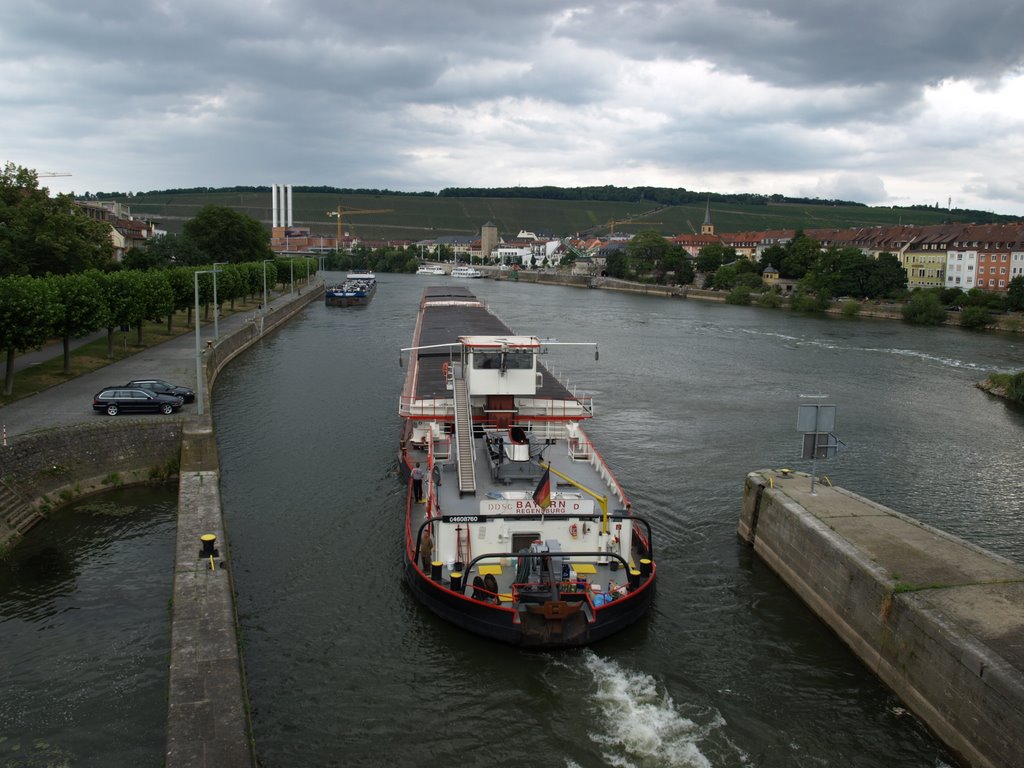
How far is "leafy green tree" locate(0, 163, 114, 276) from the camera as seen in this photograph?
50.2 meters

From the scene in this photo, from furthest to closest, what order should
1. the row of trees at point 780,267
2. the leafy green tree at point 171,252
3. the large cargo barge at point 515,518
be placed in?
the row of trees at point 780,267 < the leafy green tree at point 171,252 < the large cargo barge at point 515,518

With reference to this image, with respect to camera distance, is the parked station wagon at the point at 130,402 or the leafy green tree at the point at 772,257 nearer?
the parked station wagon at the point at 130,402

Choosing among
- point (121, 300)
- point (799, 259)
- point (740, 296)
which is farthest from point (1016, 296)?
point (121, 300)

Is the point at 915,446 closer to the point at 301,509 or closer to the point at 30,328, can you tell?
the point at 301,509

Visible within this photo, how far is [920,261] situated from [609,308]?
53.1m

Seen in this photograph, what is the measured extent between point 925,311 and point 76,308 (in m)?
84.8

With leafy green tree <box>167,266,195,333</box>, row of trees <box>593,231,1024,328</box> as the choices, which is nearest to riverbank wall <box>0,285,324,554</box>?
leafy green tree <box>167,266,195,333</box>

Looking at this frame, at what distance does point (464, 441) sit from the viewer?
21609mm

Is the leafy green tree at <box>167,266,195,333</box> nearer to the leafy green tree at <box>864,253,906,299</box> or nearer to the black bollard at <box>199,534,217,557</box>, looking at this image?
the black bollard at <box>199,534,217,557</box>

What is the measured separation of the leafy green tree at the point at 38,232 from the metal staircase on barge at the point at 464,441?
36542 millimetres

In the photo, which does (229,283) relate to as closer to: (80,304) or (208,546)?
(80,304)

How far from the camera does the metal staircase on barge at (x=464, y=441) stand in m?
20.2

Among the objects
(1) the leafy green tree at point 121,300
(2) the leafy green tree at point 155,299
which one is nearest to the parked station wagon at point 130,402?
(1) the leafy green tree at point 121,300

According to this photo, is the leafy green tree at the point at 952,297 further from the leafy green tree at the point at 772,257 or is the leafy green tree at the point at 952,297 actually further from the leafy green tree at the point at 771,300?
the leafy green tree at the point at 772,257
